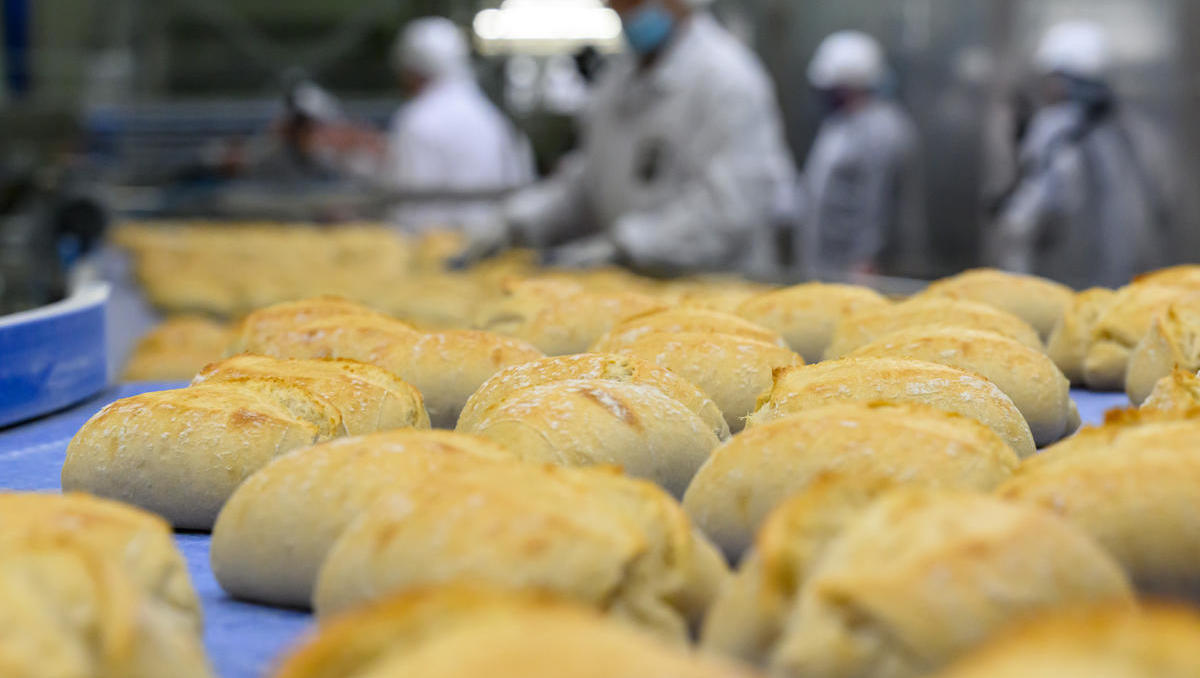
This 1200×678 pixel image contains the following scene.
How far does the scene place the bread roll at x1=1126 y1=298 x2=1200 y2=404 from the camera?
1461 mm

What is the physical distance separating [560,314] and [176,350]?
6.24 ft

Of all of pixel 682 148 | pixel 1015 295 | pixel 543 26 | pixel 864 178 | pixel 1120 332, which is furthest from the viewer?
pixel 543 26

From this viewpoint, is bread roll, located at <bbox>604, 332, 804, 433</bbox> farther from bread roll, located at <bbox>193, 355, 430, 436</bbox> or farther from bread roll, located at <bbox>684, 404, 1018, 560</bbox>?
bread roll, located at <bbox>684, 404, 1018, 560</bbox>

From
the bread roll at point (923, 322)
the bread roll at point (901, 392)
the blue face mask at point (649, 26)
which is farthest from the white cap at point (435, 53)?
the bread roll at point (901, 392)

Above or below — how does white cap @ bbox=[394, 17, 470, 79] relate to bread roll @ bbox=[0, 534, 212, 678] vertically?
below

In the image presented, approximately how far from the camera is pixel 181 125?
9.98 m

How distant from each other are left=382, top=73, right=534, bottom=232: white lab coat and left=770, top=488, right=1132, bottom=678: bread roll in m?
6.63

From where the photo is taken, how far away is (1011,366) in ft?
4.71

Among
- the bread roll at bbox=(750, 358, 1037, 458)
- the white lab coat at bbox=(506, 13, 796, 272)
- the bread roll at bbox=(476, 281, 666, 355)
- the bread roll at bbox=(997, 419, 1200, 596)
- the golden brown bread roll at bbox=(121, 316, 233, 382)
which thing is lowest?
the golden brown bread roll at bbox=(121, 316, 233, 382)

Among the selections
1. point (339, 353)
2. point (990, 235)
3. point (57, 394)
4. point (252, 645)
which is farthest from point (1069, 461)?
point (990, 235)

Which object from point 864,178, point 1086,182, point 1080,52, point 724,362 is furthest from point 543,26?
point 724,362

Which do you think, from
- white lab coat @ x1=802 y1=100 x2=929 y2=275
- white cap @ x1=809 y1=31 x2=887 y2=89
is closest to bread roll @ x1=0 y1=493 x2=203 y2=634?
white lab coat @ x1=802 y1=100 x2=929 y2=275

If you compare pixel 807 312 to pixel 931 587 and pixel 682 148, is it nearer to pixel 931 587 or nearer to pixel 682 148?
pixel 931 587

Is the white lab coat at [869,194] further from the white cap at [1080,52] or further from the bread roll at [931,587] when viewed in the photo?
A: the bread roll at [931,587]
